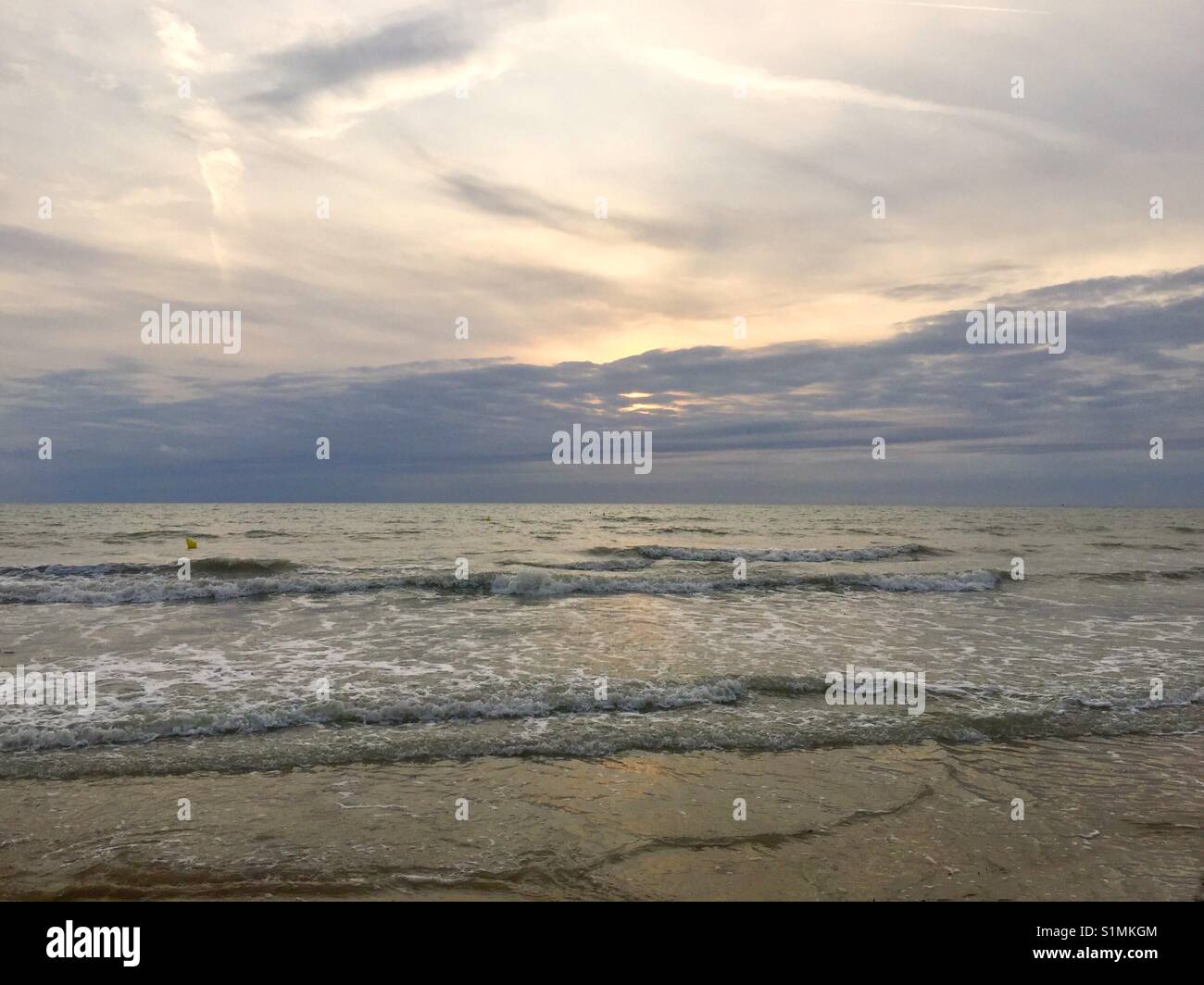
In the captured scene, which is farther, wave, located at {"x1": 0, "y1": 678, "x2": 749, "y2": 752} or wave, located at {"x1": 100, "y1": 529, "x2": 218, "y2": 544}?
wave, located at {"x1": 100, "y1": 529, "x2": 218, "y2": 544}

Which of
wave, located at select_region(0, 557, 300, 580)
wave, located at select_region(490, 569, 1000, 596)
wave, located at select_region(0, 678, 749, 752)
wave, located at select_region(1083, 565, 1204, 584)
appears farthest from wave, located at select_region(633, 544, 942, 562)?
wave, located at select_region(0, 678, 749, 752)

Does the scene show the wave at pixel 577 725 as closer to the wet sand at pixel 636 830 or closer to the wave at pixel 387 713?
the wave at pixel 387 713

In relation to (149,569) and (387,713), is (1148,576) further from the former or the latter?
(149,569)

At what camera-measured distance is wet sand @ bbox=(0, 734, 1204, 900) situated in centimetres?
568

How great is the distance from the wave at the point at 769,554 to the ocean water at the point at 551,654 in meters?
2.12

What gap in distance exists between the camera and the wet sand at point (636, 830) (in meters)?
5.68

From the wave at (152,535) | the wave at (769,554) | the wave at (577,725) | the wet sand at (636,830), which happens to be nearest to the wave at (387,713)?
the wave at (577,725)

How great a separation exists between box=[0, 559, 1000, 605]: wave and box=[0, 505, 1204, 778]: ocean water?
0.16m

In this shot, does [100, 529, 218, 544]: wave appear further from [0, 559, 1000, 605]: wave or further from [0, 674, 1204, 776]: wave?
[0, 674, 1204, 776]: wave

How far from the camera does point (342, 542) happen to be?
135ft

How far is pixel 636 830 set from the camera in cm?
659

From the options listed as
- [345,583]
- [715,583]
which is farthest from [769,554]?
[345,583]

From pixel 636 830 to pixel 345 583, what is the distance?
20.8 m

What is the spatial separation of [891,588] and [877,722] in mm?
18066
